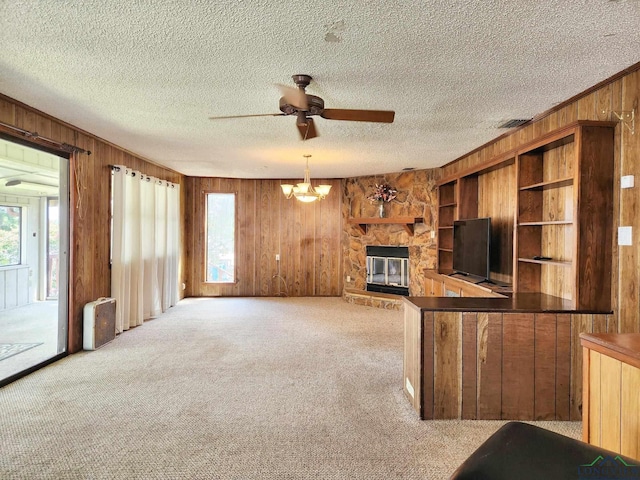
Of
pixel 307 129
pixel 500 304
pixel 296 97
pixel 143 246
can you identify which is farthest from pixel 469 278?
pixel 143 246

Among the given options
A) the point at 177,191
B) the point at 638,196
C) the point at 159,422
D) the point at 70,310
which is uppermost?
the point at 177,191

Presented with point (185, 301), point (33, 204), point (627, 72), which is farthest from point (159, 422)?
point (33, 204)

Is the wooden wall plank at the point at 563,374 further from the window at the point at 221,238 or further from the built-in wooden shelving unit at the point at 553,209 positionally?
the window at the point at 221,238

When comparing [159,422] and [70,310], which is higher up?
[70,310]

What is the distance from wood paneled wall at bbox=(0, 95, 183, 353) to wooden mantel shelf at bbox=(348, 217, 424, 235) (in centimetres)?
416

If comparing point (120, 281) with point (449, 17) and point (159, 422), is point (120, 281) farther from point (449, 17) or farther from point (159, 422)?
point (449, 17)

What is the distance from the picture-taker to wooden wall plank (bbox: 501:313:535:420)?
260 cm

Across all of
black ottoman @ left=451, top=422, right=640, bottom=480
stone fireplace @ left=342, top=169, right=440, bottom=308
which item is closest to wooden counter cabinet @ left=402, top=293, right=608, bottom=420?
black ottoman @ left=451, top=422, right=640, bottom=480

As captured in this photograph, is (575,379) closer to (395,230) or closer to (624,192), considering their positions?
(624,192)

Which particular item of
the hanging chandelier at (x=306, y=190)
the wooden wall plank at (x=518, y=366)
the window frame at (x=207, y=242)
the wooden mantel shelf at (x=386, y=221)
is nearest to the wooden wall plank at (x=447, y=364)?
the wooden wall plank at (x=518, y=366)

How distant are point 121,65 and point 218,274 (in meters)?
5.54

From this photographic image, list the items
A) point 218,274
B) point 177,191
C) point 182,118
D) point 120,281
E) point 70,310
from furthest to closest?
point 218,274, point 177,191, point 120,281, point 70,310, point 182,118

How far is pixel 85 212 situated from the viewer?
4.17m

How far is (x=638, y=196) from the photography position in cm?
244
